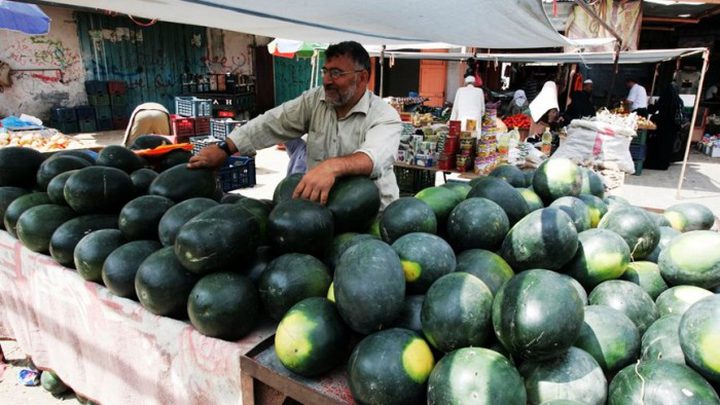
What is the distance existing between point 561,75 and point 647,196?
7779 millimetres

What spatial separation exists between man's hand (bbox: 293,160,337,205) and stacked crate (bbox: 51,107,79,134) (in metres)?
14.4

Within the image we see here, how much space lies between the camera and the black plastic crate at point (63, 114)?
13.4 m

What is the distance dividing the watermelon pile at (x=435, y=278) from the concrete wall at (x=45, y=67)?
526 inches

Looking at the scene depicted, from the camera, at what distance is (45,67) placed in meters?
Result: 13.5

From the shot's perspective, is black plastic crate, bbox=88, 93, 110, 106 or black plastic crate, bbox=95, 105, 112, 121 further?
black plastic crate, bbox=95, 105, 112, 121

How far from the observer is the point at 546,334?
1.35m

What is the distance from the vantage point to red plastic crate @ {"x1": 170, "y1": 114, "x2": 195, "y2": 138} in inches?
367

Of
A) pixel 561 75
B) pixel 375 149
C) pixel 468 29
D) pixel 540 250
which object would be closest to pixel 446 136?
pixel 468 29

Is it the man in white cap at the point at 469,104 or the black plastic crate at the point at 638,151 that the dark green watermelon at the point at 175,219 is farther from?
the black plastic crate at the point at 638,151

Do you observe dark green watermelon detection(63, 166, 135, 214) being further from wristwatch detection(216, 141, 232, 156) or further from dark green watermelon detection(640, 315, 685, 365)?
dark green watermelon detection(640, 315, 685, 365)

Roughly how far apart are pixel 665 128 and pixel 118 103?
53.8ft

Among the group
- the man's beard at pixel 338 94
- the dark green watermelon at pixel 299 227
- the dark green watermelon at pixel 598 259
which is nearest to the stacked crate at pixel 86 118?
the man's beard at pixel 338 94

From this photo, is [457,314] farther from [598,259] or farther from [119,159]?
[119,159]

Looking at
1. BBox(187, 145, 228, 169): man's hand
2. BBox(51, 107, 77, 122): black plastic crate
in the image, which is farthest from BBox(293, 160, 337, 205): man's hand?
BBox(51, 107, 77, 122): black plastic crate
